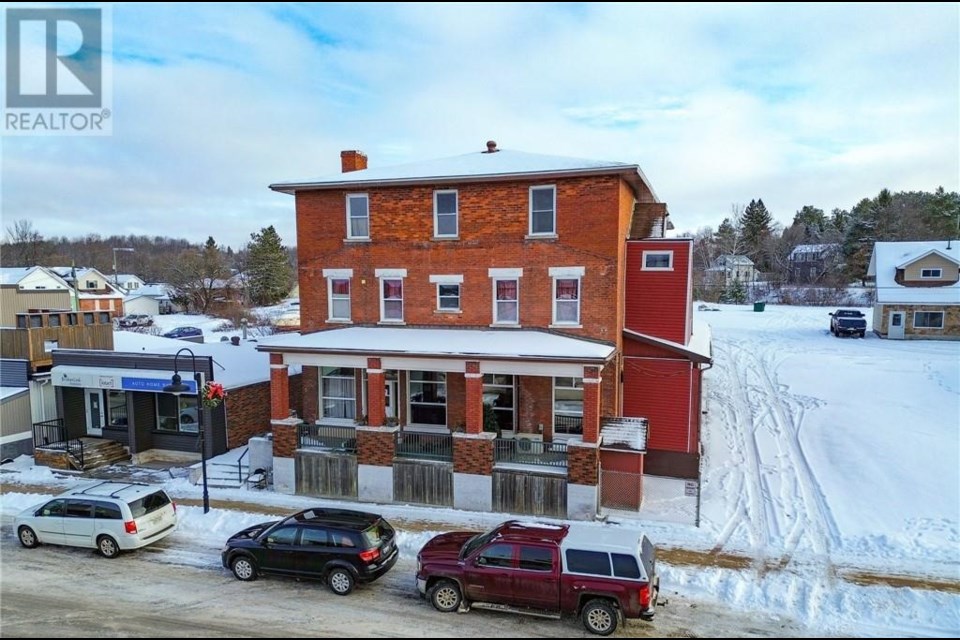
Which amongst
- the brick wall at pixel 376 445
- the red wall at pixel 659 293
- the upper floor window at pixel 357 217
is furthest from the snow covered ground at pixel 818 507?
the upper floor window at pixel 357 217

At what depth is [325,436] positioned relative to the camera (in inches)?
696

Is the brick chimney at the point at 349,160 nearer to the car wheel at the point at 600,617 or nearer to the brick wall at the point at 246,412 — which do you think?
the brick wall at the point at 246,412

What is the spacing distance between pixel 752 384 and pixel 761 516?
1420 centimetres

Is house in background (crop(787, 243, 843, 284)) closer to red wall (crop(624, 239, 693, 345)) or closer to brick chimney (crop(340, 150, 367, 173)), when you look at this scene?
red wall (crop(624, 239, 693, 345))

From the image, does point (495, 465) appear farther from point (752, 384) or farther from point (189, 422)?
point (752, 384)

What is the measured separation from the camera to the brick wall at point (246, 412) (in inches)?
829

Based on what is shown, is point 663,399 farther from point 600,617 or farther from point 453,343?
point 600,617

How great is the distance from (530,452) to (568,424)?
84.6 inches

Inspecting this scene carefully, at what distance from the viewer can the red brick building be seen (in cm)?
1570

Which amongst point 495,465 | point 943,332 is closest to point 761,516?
point 495,465

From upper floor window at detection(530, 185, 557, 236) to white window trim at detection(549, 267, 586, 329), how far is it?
1.22m

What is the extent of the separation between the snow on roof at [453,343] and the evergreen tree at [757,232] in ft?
264

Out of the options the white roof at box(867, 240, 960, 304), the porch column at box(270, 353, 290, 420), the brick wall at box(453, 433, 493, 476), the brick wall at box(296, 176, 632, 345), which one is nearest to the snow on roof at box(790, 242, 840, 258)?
the white roof at box(867, 240, 960, 304)

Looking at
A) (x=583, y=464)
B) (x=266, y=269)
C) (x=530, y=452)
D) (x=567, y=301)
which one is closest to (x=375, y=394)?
(x=530, y=452)
